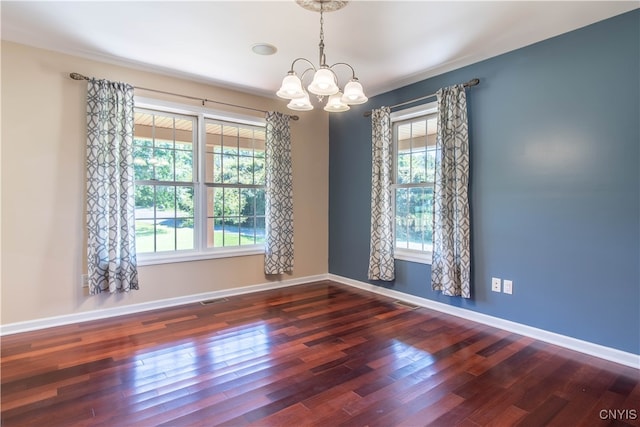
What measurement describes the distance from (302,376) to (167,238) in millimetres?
2403

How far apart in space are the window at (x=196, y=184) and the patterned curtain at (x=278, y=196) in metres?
0.21

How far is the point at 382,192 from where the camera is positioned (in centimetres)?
420

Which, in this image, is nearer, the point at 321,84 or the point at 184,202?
the point at 321,84

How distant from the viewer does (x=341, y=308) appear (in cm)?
377

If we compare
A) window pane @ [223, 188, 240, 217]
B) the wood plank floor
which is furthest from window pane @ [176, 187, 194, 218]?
the wood plank floor

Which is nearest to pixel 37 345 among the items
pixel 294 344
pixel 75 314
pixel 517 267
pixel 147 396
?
pixel 75 314

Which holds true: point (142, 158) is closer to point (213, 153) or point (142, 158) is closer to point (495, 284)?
point (213, 153)

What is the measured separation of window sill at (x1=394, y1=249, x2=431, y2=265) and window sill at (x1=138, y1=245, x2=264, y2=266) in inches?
68.3

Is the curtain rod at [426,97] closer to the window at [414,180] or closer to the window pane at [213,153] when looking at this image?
the window at [414,180]

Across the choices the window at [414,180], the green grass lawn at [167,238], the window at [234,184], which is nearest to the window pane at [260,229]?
the window at [234,184]

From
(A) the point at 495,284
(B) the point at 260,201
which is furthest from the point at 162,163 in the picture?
(A) the point at 495,284

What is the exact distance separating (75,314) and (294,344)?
2.17m

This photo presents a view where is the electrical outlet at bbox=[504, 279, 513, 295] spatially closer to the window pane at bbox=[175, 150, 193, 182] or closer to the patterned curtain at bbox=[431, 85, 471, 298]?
the patterned curtain at bbox=[431, 85, 471, 298]

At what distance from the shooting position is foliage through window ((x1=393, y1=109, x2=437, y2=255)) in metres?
3.93
